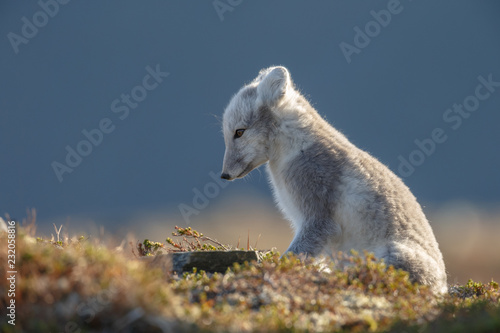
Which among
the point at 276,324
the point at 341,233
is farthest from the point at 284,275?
the point at 341,233

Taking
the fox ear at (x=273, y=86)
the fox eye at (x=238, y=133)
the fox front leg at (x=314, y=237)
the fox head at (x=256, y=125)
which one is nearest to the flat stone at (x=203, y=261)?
the fox front leg at (x=314, y=237)

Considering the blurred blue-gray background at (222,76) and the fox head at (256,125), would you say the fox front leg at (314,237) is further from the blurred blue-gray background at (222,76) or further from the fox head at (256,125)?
the blurred blue-gray background at (222,76)

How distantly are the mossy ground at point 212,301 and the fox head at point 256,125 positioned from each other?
219 centimetres

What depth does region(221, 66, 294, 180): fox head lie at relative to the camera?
6.73 m

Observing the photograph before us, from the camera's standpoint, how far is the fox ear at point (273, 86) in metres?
6.74

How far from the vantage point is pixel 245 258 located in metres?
5.75

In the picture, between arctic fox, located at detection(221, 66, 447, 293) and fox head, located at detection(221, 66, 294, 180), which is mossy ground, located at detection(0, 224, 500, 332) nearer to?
arctic fox, located at detection(221, 66, 447, 293)

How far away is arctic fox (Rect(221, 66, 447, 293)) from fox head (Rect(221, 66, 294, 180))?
1 cm

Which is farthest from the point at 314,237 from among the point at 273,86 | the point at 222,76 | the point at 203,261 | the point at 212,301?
the point at 222,76

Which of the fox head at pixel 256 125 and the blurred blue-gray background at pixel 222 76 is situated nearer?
the fox head at pixel 256 125

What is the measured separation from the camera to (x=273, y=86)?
6777mm

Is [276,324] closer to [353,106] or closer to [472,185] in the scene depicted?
[472,185]

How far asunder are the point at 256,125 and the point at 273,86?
534 millimetres

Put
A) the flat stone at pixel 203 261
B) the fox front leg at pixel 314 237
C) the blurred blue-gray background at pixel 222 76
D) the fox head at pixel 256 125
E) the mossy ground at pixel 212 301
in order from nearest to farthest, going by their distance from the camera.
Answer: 1. the mossy ground at pixel 212 301
2. the flat stone at pixel 203 261
3. the fox front leg at pixel 314 237
4. the fox head at pixel 256 125
5. the blurred blue-gray background at pixel 222 76
